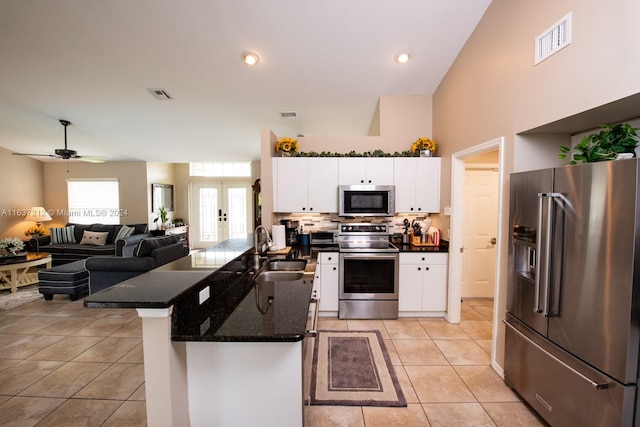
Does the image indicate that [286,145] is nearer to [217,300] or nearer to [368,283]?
[368,283]

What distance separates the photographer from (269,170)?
3680mm

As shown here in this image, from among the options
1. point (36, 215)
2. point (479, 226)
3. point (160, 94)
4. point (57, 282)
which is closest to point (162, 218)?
point (36, 215)

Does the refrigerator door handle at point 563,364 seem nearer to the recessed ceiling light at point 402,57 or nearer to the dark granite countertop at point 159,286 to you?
the dark granite countertop at point 159,286

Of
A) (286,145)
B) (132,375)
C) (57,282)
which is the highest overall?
(286,145)

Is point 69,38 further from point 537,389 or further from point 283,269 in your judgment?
point 537,389

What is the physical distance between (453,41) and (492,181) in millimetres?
2104

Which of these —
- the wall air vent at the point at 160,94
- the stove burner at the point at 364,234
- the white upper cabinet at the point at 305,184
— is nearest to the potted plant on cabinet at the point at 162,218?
the wall air vent at the point at 160,94

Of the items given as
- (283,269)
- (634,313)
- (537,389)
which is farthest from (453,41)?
(537,389)

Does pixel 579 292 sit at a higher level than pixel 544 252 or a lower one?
lower

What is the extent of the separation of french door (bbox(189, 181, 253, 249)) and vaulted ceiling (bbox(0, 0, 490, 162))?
3231 mm

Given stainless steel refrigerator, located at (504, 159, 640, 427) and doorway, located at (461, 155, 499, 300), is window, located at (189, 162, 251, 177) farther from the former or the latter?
stainless steel refrigerator, located at (504, 159, 640, 427)

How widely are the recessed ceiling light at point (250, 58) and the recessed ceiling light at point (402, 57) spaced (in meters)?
1.63

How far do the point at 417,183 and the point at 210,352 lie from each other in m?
3.24

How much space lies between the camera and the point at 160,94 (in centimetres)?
392
